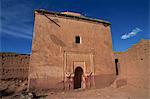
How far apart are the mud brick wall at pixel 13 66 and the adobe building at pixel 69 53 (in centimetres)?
288

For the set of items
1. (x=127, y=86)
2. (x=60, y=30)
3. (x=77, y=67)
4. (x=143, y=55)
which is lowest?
(x=127, y=86)

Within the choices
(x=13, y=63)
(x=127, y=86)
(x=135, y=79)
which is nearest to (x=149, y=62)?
(x=135, y=79)

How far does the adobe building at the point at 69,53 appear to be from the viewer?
9.48m

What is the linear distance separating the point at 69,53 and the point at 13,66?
543 centimetres

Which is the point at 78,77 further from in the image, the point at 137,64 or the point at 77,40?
the point at 137,64

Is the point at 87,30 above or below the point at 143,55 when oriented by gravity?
above

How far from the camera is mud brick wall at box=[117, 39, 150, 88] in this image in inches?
346

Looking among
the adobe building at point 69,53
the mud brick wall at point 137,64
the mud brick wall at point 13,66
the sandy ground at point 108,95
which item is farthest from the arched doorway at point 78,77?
the mud brick wall at point 13,66

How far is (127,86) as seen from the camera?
1041cm

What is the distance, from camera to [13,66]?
434 inches

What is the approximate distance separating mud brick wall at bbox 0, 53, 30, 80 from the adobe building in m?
2.88

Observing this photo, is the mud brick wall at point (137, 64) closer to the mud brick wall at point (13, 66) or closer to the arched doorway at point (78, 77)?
the arched doorway at point (78, 77)

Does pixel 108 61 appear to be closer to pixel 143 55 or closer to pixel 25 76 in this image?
pixel 143 55

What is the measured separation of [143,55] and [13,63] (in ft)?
37.1
